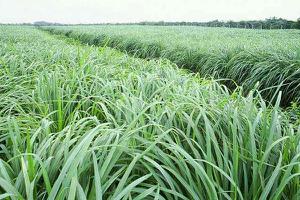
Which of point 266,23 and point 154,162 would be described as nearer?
point 154,162

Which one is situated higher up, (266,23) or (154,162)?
(154,162)

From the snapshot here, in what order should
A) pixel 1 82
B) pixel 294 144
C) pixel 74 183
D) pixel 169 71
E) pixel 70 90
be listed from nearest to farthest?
1. pixel 74 183
2. pixel 294 144
3. pixel 70 90
4. pixel 1 82
5. pixel 169 71

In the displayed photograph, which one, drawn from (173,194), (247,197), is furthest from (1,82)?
(247,197)

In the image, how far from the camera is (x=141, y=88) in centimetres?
241

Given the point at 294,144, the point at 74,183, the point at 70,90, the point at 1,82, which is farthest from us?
the point at 1,82

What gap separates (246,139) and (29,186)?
935mm

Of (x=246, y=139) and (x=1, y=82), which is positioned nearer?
(x=246, y=139)

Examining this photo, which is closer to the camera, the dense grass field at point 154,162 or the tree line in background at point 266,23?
the dense grass field at point 154,162

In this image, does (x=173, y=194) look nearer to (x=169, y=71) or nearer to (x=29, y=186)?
(x=29, y=186)

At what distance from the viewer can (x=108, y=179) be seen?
129 centimetres

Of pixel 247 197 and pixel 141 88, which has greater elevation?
pixel 141 88

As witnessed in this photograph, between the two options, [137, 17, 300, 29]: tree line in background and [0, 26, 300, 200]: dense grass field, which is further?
[137, 17, 300, 29]: tree line in background

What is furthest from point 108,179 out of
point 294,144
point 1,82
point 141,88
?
point 1,82

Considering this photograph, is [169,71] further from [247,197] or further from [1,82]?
[247,197]
